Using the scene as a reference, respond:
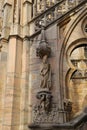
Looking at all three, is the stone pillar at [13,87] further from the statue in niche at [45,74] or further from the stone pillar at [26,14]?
the statue in niche at [45,74]

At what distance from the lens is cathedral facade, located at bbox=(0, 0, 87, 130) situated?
6953 mm

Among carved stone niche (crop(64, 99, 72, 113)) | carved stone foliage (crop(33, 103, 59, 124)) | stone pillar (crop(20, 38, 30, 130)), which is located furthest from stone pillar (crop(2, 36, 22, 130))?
carved stone niche (crop(64, 99, 72, 113))

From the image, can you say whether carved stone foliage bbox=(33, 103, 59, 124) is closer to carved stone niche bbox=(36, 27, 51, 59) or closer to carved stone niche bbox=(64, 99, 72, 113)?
carved stone niche bbox=(64, 99, 72, 113)

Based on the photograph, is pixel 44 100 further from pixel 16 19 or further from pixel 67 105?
pixel 16 19

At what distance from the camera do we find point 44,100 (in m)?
6.96

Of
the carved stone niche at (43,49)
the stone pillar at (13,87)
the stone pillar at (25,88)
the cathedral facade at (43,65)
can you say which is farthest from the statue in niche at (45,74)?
the stone pillar at (13,87)

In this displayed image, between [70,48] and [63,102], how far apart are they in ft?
6.12

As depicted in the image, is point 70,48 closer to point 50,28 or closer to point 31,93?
point 50,28

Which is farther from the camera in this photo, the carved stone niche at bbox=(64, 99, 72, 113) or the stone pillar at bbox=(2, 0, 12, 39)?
the stone pillar at bbox=(2, 0, 12, 39)

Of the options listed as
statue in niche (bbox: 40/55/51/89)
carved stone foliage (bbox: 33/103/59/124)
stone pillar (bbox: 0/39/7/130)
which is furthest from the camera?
stone pillar (bbox: 0/39/7/130)

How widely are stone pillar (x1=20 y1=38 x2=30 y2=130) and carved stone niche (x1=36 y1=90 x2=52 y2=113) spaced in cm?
44

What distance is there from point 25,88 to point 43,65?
82 centimetres

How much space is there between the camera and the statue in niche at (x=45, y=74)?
720 cm

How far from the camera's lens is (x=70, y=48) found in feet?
26.6
